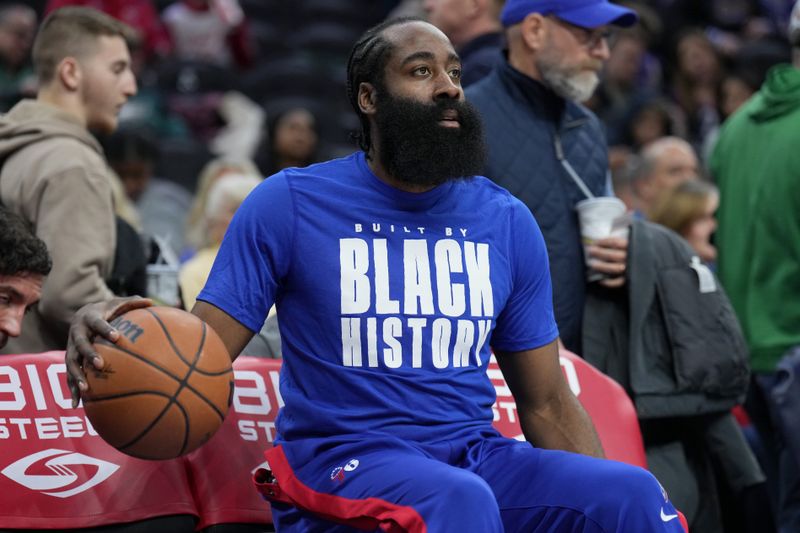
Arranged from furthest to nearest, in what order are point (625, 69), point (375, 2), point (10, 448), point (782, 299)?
1. point (375, 2)
2. point (625, 69)
3. point (782, 299)
4. point (10, 448)

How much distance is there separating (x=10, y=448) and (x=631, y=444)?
2.01m

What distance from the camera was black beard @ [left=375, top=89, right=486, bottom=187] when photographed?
133 inches

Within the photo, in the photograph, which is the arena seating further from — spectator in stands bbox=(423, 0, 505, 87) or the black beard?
spectator in stands bbox=(423, 0, 505, 87)

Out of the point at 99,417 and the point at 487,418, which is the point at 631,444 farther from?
the point at 99,417

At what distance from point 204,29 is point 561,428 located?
867cm

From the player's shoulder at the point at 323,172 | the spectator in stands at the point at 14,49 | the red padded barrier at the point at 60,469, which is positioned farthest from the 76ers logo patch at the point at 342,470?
the spectator in stands at the point at 14,49

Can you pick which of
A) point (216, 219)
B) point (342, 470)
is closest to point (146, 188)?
point (216, 219)

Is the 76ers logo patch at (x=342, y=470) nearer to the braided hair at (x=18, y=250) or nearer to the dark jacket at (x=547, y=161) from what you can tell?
the braided hair at (x=18, y=250)

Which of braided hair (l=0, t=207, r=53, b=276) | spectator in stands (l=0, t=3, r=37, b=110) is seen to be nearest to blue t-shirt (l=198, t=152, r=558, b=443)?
braided hair (l=0, t=207, r=53, b=276)

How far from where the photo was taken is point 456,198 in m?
3.56

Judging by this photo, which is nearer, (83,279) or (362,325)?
(362,325)

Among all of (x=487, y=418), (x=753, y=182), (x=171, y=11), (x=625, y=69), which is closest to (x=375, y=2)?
(x=171, y=11)

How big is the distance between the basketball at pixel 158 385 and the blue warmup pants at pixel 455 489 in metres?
0.32

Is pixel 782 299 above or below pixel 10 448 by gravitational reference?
below
